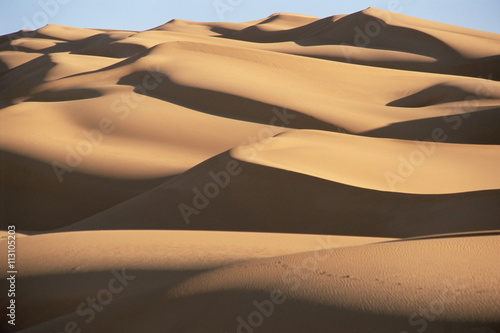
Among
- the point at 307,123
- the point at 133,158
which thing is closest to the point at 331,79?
the point at 307,123

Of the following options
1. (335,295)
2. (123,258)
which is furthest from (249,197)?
(335,295)

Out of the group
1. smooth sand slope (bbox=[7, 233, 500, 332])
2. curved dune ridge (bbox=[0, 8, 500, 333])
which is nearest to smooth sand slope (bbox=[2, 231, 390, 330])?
curved dune ridge (bbox=[0, 8, 500, 333])

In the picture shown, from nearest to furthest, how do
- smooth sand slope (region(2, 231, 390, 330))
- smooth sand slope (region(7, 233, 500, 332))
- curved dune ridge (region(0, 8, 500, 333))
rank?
smooth sand slope (region(7, 233, 500, 332)) → curved dune ridge (region(0, 8, 500, 333)) → smooth sand slope (region(2, 231, 390, 330))

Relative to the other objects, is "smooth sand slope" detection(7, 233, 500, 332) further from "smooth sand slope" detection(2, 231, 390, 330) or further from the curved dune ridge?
"smooth sand slope" detection(2, 231, 390, 330)

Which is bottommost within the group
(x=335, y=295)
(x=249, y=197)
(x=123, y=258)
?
(x=249, y=197)

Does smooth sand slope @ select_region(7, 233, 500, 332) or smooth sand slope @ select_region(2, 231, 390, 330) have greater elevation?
smooth sand slope @ select_region(7, 233, 500, 332)

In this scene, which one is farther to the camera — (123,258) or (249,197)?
(249,197)

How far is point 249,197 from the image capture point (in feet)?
17.8

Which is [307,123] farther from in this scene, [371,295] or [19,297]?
[371,295]

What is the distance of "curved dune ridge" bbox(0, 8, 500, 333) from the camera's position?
2.51m

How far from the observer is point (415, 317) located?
2.17m

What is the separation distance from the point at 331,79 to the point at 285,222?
6752mm

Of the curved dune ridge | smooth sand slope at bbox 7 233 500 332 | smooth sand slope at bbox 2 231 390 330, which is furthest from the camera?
smooth sand slope at bbox 2 231 390 330

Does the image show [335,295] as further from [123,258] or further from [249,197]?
[249,197]
